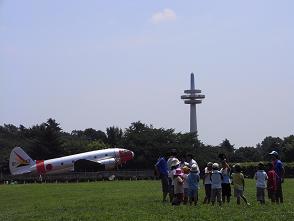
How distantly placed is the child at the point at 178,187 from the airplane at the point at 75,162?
6039 centimetres

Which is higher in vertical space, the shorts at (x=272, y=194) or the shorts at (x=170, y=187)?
the shorts at (x=170, y=187)

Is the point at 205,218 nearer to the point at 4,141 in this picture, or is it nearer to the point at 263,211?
the point at 263,211

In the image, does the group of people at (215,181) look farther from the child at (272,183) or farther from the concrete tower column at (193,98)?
the concrete tower column at (193,98)

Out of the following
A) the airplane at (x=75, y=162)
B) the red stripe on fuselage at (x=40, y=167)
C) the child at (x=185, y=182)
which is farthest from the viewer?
the red stripe on fuselage at (x=40, y=167)

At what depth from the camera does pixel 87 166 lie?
80.3 metres

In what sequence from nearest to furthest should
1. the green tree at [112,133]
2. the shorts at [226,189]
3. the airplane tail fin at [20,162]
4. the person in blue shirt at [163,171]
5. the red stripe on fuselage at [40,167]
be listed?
the shorts at [226,189], the person in blue shirt at [163,171], the red stripe on fuselage at [40,167], the airplane tail fin at [20,162], the green tree at [112,133]

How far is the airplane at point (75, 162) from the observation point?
8081cm

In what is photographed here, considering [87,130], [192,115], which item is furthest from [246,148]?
[87,130]

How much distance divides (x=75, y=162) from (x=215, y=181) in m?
62.6

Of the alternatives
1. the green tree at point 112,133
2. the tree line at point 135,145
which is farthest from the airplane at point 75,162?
the green tree at point 112,133

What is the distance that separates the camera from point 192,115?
149875 mm

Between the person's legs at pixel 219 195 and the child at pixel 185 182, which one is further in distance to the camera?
the child at pixel 185 182

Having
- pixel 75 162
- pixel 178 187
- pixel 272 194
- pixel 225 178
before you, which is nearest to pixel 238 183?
pixel 225 178

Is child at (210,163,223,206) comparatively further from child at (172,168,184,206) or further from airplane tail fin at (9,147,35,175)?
airplane tail fin at (9,147,35,175)
